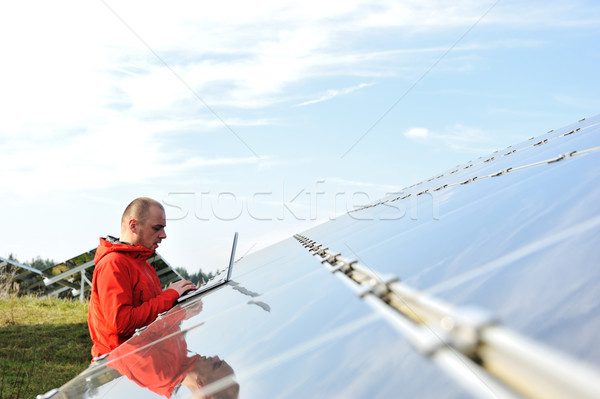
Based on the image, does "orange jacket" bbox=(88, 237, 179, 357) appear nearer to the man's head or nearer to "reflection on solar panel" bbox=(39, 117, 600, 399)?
the man's head

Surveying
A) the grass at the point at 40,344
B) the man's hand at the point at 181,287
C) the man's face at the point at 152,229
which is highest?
the man's face at the point at 152,229

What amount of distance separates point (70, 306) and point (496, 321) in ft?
49.0

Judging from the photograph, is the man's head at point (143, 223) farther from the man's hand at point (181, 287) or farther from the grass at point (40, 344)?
the grass at point (40, 344)

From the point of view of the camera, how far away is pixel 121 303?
144 inches

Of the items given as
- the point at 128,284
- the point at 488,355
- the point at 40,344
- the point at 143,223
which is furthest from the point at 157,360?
the point at 40,344

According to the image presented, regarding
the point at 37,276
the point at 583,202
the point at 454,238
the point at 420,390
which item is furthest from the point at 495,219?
the point at 37,276

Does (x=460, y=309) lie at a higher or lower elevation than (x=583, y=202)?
lower

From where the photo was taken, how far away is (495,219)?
75.2 inches

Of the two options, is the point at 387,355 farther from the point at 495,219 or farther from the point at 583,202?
the point at 495,219

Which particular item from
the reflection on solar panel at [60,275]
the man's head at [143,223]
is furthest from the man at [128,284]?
the reflection on solar panel at [60,275]

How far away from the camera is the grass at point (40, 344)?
855cm

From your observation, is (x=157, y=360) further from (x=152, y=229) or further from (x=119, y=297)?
(x=152, y=229)

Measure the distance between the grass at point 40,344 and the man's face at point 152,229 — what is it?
4443 mm

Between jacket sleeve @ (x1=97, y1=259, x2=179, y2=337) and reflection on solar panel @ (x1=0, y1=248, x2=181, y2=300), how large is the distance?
12.0 metres
